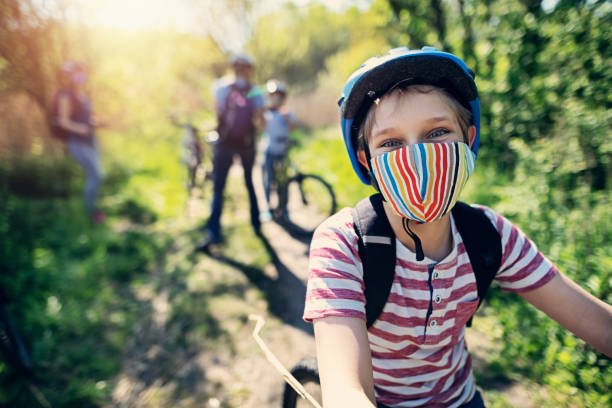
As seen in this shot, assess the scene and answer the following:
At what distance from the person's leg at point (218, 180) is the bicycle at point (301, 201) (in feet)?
2.69

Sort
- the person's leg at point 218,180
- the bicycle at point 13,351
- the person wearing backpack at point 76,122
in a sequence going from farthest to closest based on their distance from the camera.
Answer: the person wearing backpack at point 76,122
the person's leg at point 218,180
the bicycle at point 13,351

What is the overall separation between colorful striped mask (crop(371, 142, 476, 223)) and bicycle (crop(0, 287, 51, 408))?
3.06 metres

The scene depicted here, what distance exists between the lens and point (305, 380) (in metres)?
1.57

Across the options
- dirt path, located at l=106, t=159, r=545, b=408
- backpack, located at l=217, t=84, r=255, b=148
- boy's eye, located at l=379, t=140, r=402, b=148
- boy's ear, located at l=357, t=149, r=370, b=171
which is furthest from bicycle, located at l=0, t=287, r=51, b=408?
Answer: boy's eye, located at l=379, t=140, r=402, b=148

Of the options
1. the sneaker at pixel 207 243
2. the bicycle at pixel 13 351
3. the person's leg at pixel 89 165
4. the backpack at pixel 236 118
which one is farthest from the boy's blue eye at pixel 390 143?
the person's leg at pixel 89 165

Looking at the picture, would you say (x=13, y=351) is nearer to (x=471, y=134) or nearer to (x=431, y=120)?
(x=431, y=120)

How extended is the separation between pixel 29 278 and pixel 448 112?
4.89 metres

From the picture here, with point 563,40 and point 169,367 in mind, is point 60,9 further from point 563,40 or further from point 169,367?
point 563,40

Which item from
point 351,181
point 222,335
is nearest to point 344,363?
point 222,335

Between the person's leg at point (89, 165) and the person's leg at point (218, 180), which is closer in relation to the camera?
the person's leg at point (218, 180)

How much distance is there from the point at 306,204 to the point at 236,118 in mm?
1463

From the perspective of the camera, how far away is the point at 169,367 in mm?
2723

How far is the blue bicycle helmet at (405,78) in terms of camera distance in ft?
3.65

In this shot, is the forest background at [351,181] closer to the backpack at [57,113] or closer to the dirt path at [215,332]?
the dirt path at [215,332]
